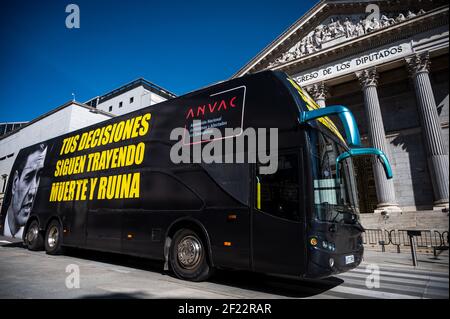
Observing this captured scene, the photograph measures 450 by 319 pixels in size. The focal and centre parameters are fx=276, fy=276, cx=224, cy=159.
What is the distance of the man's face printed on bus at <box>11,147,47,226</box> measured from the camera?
10930 millimetres

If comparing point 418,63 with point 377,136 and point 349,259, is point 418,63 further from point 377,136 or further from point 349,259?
point 349,259

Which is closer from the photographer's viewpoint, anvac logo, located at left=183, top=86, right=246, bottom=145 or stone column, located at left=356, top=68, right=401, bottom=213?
anvac logo, located at left=183, top=86, right=246, bottom=145

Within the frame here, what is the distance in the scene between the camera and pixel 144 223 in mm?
6371

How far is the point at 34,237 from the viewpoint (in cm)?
1032

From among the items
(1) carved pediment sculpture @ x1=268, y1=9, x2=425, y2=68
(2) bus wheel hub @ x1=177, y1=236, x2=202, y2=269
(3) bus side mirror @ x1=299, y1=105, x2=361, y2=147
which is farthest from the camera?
(1) carved pediment sculpture @ x1=268, y1=9, x2=425, y2=68

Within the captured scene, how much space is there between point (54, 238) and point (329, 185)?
9308mm

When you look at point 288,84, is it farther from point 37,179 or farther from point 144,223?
point 37,179

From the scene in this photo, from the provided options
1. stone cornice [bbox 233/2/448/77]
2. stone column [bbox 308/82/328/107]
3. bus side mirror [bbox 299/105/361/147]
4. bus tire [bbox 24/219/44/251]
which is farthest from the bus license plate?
stone column [bbox 308/82/328/107]

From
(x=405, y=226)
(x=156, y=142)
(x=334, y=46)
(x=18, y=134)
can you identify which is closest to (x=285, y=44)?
(x=334, y=46)

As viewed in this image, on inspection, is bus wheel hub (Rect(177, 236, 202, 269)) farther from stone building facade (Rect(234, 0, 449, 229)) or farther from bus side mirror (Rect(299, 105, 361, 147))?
stone building facade (Rect(234, 0, 449, 229))

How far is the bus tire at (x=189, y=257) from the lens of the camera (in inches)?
209

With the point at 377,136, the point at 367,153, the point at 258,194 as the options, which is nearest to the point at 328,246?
the point at 258,194

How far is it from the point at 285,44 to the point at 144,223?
918 inches

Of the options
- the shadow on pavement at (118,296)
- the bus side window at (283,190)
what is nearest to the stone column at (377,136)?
the bus side window at (283,190)
